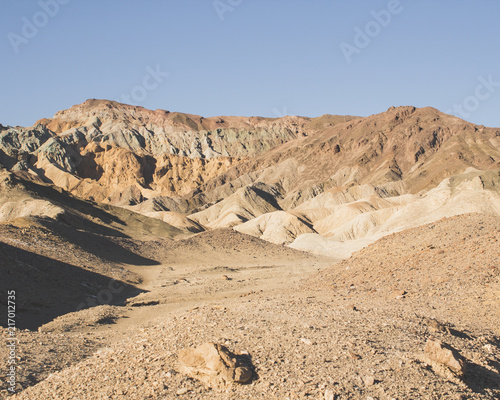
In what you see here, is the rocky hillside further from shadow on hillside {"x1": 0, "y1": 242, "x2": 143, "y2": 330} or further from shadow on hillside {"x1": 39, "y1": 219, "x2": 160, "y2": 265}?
shadow on hillside {"x1": 0, "y1": 242, "x2": 143, "y2": 330}

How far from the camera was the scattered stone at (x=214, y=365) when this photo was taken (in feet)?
23.8

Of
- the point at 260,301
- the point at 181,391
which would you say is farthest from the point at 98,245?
the point at 181,391

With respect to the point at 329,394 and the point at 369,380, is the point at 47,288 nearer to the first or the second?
the point at 329,394

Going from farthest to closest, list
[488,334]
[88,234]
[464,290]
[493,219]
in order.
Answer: [88,234] → [493,219] → [464,290] → [488,334]

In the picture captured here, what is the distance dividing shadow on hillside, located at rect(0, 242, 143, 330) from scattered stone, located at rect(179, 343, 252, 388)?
8936mm

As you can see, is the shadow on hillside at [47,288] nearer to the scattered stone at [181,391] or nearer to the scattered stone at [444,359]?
the scattered stone at [181,391]

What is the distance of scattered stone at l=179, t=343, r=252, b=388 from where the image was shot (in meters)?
7.25

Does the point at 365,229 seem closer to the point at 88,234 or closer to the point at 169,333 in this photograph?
the point at 88,234

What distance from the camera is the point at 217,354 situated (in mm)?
7598

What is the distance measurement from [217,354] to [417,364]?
11.0 feet

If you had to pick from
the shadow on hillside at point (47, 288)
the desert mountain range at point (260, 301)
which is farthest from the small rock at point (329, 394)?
the shadow on hillside at point (47, 288)

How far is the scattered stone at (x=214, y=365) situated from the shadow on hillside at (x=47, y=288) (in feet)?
29.3

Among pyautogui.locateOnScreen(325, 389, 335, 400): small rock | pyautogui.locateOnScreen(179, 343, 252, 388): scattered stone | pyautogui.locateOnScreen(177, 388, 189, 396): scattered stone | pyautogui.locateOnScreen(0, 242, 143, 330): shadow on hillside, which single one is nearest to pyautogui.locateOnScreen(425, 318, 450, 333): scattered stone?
pyautogui.locateOnScreen(325, 389, 335, 400): small rock

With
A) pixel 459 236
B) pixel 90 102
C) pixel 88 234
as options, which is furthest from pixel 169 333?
pixel 90 102
